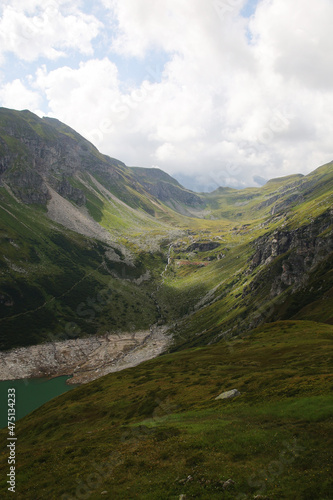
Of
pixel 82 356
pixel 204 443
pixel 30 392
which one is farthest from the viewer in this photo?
pixel 82 356

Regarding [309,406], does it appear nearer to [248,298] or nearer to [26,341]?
[248,298]

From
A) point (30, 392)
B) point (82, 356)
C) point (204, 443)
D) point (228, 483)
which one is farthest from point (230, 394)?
point (82, 356)

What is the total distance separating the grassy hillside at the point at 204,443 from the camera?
20703 millimetres

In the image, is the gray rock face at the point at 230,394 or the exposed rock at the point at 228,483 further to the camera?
the gray rock face at the point at 230,394

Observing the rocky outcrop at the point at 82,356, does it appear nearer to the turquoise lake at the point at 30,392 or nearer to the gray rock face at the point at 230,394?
the turquoise lake at the point at 30,392

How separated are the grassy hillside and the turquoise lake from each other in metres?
61.8

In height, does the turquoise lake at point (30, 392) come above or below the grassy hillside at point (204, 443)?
below

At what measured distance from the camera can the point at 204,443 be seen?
2792 centimetres

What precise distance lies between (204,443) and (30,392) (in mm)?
122512

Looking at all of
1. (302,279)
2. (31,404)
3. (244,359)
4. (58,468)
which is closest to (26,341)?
(31,404)

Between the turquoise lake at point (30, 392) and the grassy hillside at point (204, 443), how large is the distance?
61816 mm

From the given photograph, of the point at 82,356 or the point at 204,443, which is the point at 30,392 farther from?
the point at 204,443

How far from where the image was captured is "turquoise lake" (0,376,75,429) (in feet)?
353

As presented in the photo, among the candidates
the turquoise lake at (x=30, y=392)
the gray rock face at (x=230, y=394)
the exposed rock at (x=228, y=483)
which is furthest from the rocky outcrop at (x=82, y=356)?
the exposed rock at (x=228, y=483)
